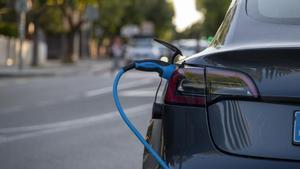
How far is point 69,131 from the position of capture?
9133 millimetres

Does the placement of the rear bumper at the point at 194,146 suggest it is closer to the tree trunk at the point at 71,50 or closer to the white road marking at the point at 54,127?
the white road marking at the point at 54,127

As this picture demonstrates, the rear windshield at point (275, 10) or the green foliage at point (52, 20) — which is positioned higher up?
the rear windshield at point (275, 10)

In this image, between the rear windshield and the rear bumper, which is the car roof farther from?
the rear bumper

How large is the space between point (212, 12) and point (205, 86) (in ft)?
287

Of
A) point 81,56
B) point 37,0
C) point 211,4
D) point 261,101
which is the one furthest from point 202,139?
point 211,4

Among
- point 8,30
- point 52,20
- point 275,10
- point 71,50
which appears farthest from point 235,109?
point 52,20

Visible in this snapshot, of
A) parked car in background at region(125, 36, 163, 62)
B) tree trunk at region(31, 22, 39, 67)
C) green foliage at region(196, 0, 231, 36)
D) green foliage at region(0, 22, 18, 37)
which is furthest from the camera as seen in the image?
green foliage at region(196, 0, 231, 36)

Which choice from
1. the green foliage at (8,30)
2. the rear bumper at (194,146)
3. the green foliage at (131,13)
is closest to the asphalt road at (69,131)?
the rear bumper at (194,146)

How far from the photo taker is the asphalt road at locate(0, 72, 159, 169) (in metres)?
6.77

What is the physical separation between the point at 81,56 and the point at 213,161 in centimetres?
6163

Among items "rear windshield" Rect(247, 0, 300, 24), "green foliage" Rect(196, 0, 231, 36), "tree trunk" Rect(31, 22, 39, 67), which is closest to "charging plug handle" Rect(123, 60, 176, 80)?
"rear windshield" Rect(247, 0, 300, 24)

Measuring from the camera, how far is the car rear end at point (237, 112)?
3119 millimetres

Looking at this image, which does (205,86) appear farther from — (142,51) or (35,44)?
(142,51)

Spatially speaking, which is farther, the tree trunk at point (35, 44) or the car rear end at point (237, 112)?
the tree trunk at point (35, 44)
